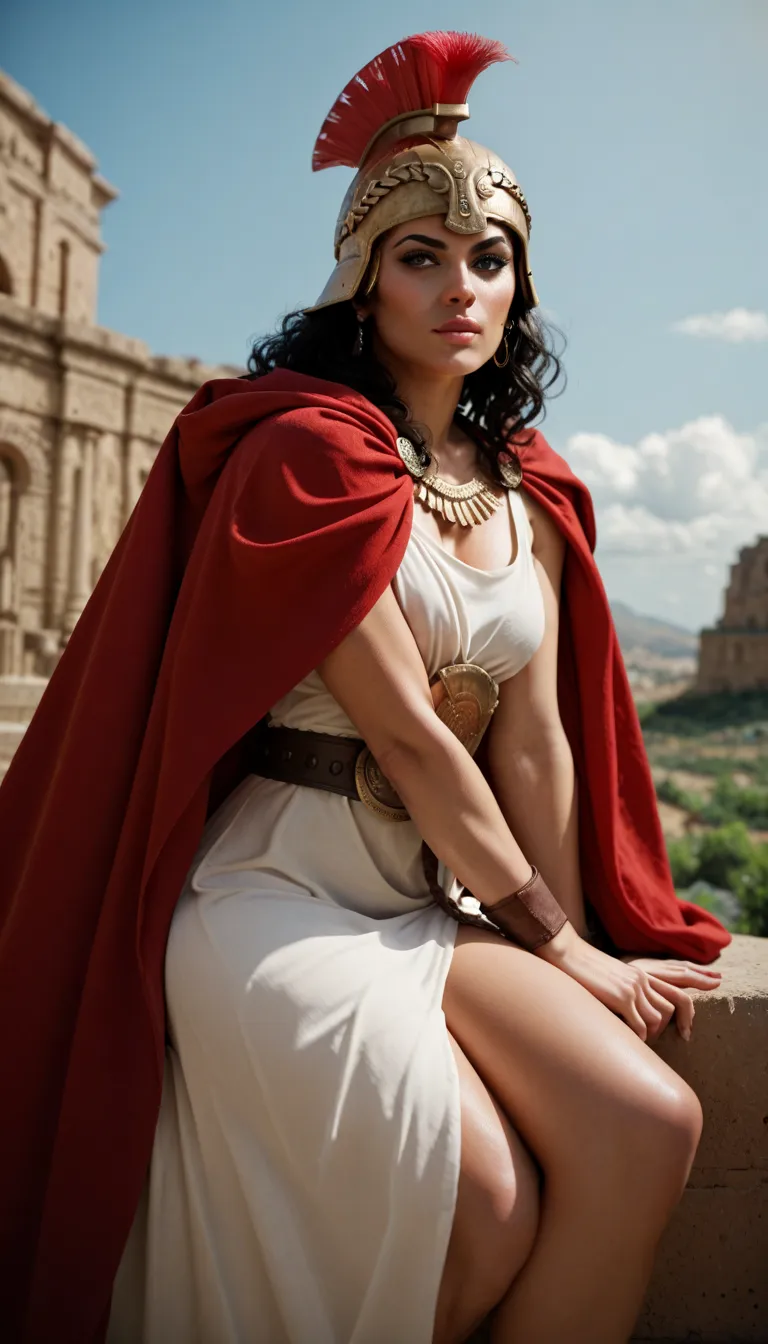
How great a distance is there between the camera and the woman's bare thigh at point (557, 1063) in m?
1.44

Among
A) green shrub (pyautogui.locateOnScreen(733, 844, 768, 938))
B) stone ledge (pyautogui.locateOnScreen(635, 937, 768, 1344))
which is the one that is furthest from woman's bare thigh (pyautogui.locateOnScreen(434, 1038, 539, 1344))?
green shrub (pyautogui.locateOnScreen(733, 844, 768, 938))

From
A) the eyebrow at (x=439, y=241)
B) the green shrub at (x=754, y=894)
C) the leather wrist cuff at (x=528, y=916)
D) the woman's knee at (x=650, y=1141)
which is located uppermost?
the eyebrow at (x=439, y=241)

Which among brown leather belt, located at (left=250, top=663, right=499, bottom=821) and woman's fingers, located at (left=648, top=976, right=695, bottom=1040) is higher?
brown leather belt, located at (left=250, top=663, right=499, bottom=821)

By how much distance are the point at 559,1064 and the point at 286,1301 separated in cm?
51

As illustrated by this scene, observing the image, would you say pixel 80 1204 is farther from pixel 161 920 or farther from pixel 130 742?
pixel 130 742

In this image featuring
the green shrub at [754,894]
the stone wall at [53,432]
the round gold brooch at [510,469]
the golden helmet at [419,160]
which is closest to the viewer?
the golden helmet at [419,160]

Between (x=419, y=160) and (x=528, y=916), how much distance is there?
1416mm

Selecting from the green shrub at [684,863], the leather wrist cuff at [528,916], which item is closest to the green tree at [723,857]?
the green shrub at [684,863]

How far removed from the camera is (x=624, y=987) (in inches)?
67.6

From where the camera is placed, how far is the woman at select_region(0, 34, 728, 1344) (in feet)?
4.65

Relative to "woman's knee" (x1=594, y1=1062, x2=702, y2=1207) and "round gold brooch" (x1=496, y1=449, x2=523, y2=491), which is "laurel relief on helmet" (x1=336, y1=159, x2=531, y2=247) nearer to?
"round gold brooch" (x1=496, y1=449, x2=523, y2=491)

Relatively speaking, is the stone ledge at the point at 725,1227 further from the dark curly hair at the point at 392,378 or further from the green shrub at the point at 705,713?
the green shrub at the point at 705,713

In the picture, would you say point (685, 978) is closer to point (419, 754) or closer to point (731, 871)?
point (419, 754)

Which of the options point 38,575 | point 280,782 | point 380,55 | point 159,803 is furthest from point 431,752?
point 38,575
